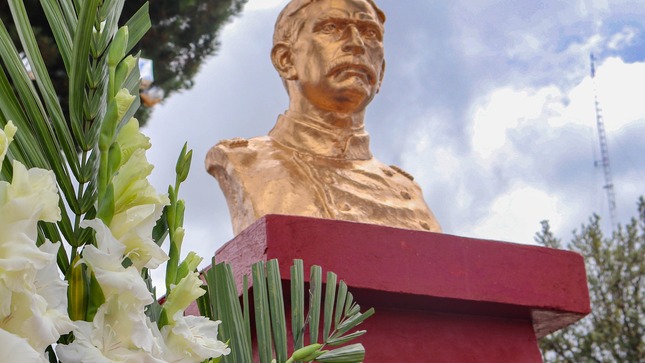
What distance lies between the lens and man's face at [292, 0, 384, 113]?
307 centimetres

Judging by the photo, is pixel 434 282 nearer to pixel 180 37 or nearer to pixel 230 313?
pixel 230 313

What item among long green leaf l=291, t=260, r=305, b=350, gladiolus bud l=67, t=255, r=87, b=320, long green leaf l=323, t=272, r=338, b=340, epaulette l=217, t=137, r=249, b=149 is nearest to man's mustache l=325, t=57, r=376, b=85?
epaulette l=217, t=137, r=249, b=149

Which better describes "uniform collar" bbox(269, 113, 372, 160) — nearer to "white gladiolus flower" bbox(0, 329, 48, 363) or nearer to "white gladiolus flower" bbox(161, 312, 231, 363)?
"white gladiolus flower" bbox(161, 312, 231, 363)

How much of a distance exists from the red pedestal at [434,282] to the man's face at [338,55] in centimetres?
73

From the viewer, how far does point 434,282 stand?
2.47 m

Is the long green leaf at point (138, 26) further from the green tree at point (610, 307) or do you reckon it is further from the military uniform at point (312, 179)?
the green tree at point (610, 307)

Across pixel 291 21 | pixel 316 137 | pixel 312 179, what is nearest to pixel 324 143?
pixel 316 137

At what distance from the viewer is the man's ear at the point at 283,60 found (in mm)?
3190

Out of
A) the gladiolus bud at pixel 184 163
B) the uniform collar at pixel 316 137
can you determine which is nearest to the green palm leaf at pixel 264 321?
the gladiolus bud at pixel 184 163

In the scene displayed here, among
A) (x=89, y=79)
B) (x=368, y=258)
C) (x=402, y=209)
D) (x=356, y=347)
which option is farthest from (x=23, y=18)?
(x=402, y=209)

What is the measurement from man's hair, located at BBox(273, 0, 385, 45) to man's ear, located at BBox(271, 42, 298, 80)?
26mm

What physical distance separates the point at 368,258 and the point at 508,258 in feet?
1.47

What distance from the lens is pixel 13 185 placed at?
44cm

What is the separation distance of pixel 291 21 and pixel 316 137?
43cm
